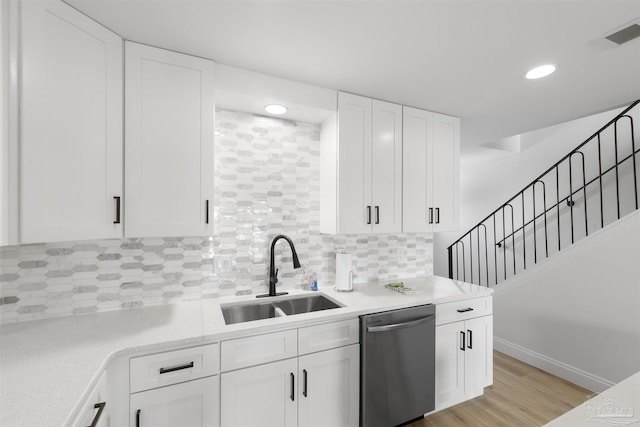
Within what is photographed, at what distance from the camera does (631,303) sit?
7.68 ft

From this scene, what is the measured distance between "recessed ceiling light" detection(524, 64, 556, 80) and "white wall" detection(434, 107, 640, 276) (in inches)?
94.6

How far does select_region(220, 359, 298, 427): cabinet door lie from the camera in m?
1.49

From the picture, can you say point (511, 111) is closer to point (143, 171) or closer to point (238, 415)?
point (143, 171)

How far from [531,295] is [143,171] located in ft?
12.4

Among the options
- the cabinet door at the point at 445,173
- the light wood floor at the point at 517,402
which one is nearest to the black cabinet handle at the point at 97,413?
the light wood floor at the point at 517,402

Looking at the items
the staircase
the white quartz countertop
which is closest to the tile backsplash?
the white quartz countertop

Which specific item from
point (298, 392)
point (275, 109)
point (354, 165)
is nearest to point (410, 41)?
point (354, 165)

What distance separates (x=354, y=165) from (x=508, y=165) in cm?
378

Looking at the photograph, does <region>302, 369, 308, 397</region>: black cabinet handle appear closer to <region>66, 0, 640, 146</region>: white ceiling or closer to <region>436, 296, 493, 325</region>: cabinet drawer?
<region>436, 296, 493, 325</region>: cabinet drawer

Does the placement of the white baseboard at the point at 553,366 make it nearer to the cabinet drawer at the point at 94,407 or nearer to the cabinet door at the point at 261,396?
the cabinet door at the point at 261,396

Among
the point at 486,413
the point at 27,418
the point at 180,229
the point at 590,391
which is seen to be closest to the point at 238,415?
the point at 27,418

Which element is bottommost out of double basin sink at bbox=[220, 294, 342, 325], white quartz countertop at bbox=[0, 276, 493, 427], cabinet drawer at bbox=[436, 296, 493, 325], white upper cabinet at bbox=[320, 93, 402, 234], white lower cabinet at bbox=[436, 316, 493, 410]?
white lower cabinet at bbox=[436, 316, 493, 410]

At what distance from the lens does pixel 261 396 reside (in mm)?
1567

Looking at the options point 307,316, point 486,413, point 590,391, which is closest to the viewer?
point 307,316
